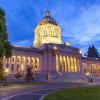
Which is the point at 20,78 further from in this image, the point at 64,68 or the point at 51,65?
the point at 64,68

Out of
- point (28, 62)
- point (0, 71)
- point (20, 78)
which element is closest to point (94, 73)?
point (28, 62)

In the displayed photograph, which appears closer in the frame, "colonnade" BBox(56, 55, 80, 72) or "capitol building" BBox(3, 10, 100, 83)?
"capitol building" BBox(3, 10, 100, 83)

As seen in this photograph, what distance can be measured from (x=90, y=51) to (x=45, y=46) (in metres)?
44.0

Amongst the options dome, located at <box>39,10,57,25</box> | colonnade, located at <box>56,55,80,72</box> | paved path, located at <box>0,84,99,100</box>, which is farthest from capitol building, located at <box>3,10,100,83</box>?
paved path, located at <box>0,84,99,100</box>

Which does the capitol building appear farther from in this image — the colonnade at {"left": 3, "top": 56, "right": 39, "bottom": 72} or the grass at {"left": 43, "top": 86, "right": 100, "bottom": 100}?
the grass at {"left": 43, "top": 86, "right": 100, "bottom": 100}

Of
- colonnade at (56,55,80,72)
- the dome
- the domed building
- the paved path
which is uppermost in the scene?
the dome

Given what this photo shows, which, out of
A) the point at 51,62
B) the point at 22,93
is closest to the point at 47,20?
the point at 51,62

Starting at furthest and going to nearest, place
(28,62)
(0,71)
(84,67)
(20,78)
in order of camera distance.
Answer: (84,67) < (28,62) < (20,78) < (0,71)

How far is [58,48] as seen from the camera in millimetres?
81375

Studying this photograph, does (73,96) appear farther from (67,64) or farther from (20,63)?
(67,64)

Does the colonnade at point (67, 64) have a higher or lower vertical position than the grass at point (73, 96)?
higher

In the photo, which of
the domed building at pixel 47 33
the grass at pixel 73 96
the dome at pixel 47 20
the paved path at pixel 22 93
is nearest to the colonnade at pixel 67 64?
the domed building at pixel 47 33

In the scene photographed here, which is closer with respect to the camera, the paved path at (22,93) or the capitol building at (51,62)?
the paved path at (22,93)

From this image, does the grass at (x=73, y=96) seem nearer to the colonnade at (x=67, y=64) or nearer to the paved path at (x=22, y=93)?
the paved path at (x=22, y=93)
